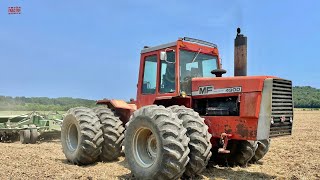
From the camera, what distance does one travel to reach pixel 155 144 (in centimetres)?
735

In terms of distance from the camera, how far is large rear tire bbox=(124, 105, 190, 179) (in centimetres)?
641

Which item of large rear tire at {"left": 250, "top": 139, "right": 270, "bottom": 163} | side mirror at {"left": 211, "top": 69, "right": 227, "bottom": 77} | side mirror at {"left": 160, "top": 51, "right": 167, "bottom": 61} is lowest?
large rear tire at {"left": 250, "top": 139, "right": 270, "bottom": 163}

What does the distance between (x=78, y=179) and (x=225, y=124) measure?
306 centimetres

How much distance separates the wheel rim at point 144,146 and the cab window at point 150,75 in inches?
61.9

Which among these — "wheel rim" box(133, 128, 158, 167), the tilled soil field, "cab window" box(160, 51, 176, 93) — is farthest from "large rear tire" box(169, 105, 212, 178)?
"cab window" box(160, 51, 176, 93)

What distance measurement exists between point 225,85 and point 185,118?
1209mm

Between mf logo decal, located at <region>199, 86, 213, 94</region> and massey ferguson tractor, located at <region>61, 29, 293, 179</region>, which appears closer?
massey ferguson tractor, located at <region>61, 29, 293, 179</region>

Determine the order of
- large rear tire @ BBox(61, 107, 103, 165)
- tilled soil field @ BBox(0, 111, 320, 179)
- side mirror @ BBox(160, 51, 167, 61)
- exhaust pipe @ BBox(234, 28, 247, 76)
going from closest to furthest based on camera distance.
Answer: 1. tilled soil field @ BBox(0, 111, 320, 179)
2. exhaust pipe @ BBox(234, 28, 247, 76)
3. side mirror @ BBox(160, 51, 167, 61)
4. large rear tire @ BBox(61, 107, 103, 165)

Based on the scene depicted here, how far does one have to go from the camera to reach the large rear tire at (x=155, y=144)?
21.0 ft

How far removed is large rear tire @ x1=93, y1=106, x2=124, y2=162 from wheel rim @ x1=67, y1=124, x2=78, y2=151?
0.94 m

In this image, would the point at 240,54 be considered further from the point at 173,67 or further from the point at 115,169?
the point at 115,169

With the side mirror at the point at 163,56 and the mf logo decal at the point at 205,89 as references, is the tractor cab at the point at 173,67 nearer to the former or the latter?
the side mirror at the point at 163,56

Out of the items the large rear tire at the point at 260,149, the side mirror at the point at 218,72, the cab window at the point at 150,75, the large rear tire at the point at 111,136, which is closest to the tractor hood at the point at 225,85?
the side mirror at the point at 218,72

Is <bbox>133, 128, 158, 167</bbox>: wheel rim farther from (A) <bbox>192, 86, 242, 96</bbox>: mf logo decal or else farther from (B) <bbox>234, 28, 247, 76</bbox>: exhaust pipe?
(B) <bbox>234, 28, 247, 76</bbox>: exhaust pipe
